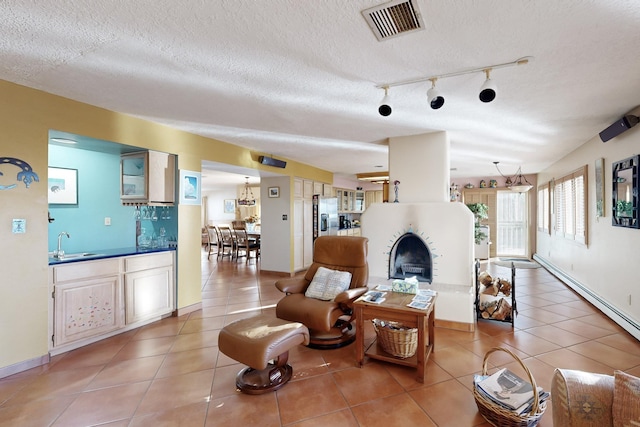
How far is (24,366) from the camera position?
2.56m

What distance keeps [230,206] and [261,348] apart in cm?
1052

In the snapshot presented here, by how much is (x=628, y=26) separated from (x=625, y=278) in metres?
3.01

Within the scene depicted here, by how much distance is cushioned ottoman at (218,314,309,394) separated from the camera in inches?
83.4

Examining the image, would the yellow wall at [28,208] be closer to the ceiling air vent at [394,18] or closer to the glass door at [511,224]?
the ceiling air vent at [394,18]

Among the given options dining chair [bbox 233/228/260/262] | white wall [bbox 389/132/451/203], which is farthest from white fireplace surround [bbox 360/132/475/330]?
dining chair [bbox 233/228/260/262]

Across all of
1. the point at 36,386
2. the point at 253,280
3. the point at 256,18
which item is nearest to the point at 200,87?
the point at 256,18

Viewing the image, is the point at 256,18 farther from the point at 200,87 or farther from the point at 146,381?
the point at 146,381

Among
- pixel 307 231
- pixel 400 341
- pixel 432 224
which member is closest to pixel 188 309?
pixel 400 341

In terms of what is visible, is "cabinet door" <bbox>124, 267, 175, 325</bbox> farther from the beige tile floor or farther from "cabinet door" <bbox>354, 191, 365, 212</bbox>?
"cabinet door" <bbox>354, 191, 365, 212</bbox>

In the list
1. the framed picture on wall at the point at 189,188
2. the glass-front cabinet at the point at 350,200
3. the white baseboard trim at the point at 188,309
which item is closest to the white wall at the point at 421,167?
the framed picture on wall at the point at 189,188

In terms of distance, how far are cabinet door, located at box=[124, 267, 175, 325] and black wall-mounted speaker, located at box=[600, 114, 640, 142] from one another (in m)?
5.46

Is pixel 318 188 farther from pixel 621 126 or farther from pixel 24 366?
pixel 24 366

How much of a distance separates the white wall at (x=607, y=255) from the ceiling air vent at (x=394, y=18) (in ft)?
10.3

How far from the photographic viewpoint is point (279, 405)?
208cm
